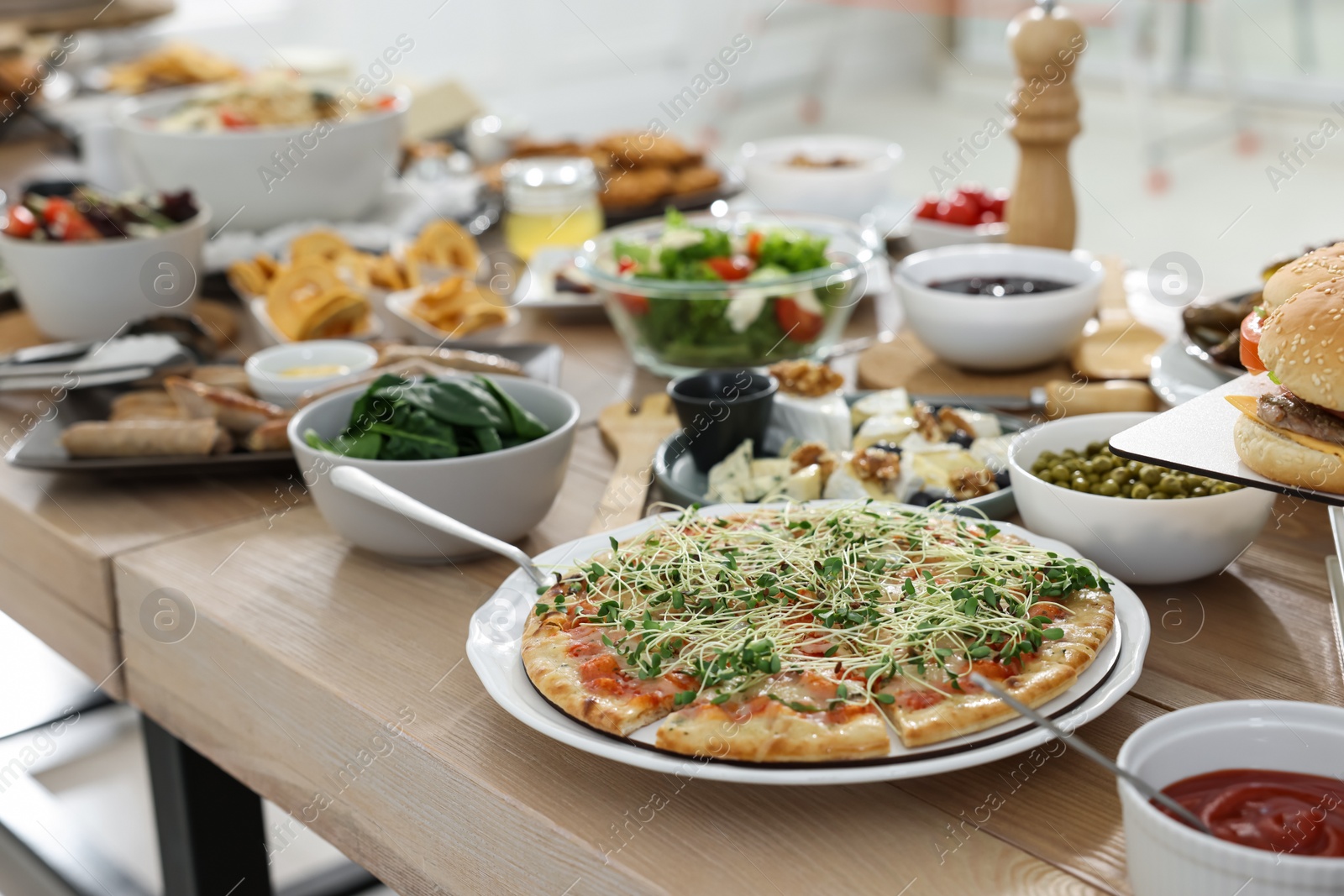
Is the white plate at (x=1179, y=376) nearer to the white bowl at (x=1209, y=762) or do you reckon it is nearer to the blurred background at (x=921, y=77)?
the white bowl at (x=1209, y=762)

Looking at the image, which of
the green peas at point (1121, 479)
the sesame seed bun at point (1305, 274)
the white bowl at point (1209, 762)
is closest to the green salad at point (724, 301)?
the green peas at point (1121, 479)

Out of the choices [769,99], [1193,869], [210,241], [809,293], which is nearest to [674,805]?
[1193,869]

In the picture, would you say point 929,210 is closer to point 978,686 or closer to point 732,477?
point 732,477

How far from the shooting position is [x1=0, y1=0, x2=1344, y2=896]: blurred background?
4.96 m

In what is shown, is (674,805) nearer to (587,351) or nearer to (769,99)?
(587,351)

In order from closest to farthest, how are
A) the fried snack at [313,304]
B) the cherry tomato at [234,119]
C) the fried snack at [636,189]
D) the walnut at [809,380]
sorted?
the walnut at [809,380]
the fried snack at [313,304]
the cherry tomato at [234,119]
the fried snack at [636,189]

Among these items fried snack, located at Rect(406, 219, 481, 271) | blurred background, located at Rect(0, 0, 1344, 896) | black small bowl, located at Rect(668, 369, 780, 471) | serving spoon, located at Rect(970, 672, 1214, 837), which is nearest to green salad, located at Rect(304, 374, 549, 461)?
black small bowl, located at Rect(668, 369, 780, 471)

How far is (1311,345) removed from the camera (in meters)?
0.86

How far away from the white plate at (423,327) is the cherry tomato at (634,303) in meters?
0.22

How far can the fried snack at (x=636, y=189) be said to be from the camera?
7.38 ft

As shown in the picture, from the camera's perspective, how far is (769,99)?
23.8 feet

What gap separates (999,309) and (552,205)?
0.90m

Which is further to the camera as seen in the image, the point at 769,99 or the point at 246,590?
the point at 769,99

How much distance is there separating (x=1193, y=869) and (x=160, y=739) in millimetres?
1130
